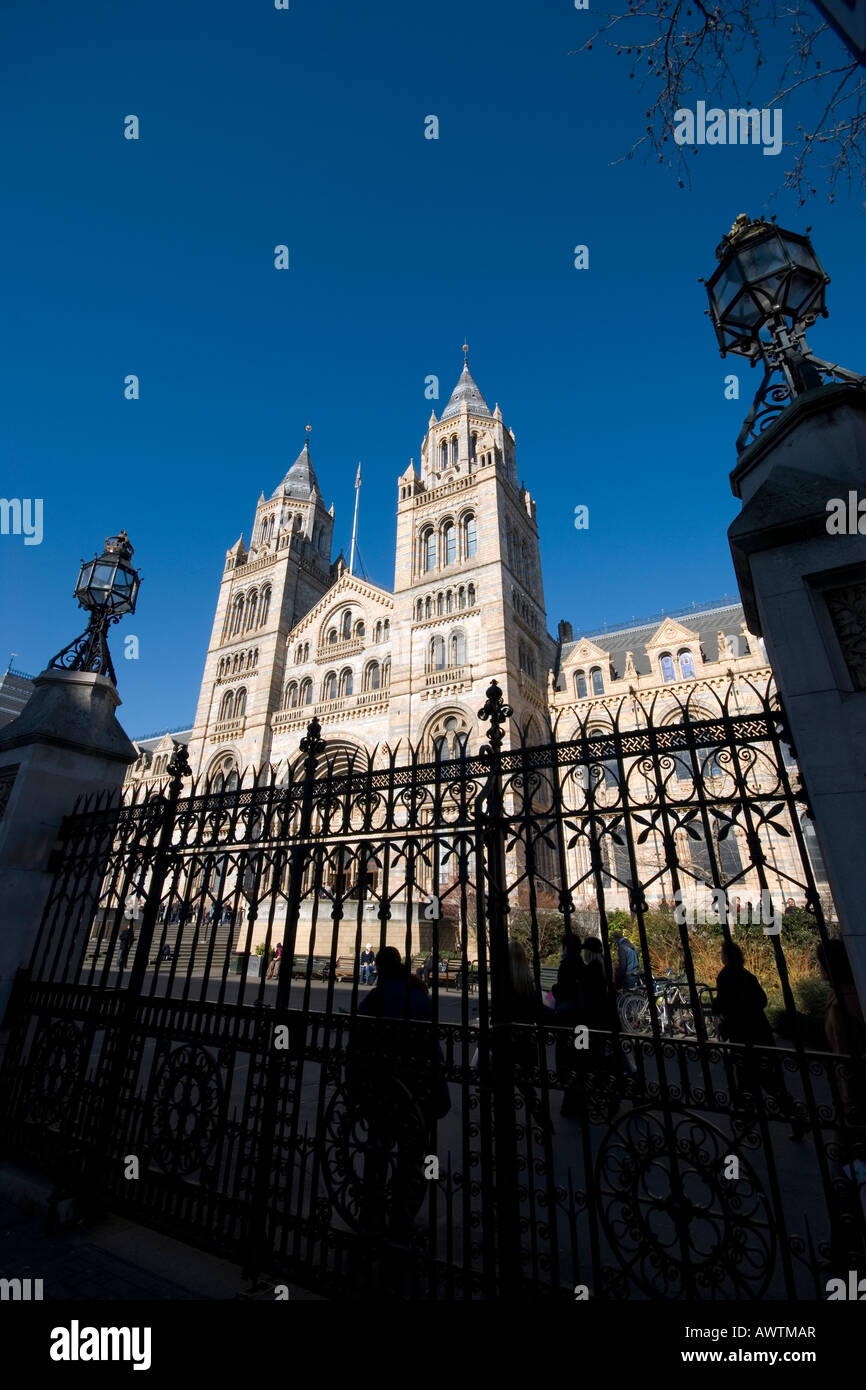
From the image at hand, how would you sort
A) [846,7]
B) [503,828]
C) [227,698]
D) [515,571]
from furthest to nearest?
[227,698], [515,571], [503,828], [846,7]

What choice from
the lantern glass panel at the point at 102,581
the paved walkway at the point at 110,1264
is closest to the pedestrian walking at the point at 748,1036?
the paved walkway at the point at 110,1264

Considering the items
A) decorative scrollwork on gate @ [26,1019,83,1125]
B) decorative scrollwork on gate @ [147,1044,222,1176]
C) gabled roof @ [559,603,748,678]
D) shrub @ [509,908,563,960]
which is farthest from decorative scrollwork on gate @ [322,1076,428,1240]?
gabled roof @ [559,603,748,678]

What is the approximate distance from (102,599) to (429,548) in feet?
82.2

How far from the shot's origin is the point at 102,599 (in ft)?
20.2

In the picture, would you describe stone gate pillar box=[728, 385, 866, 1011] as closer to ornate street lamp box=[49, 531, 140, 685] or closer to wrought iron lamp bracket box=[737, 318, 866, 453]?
wrought iron lamp bracket box=[737, 318, 866, 453]

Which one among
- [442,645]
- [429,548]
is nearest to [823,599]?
[442,645]

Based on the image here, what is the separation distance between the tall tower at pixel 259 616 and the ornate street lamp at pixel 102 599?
23.4 m

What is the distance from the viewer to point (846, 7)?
6.34ft

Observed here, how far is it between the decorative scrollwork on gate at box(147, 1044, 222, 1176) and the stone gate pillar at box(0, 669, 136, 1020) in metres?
2.05

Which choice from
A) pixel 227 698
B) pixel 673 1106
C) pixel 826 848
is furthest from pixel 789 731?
pixel 227 698

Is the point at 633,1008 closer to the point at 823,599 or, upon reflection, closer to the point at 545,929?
the point at 823,599

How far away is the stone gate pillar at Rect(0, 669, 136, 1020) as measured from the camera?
5113mm

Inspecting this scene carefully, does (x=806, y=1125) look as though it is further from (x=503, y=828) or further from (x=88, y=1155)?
(x=88, y=1155)
